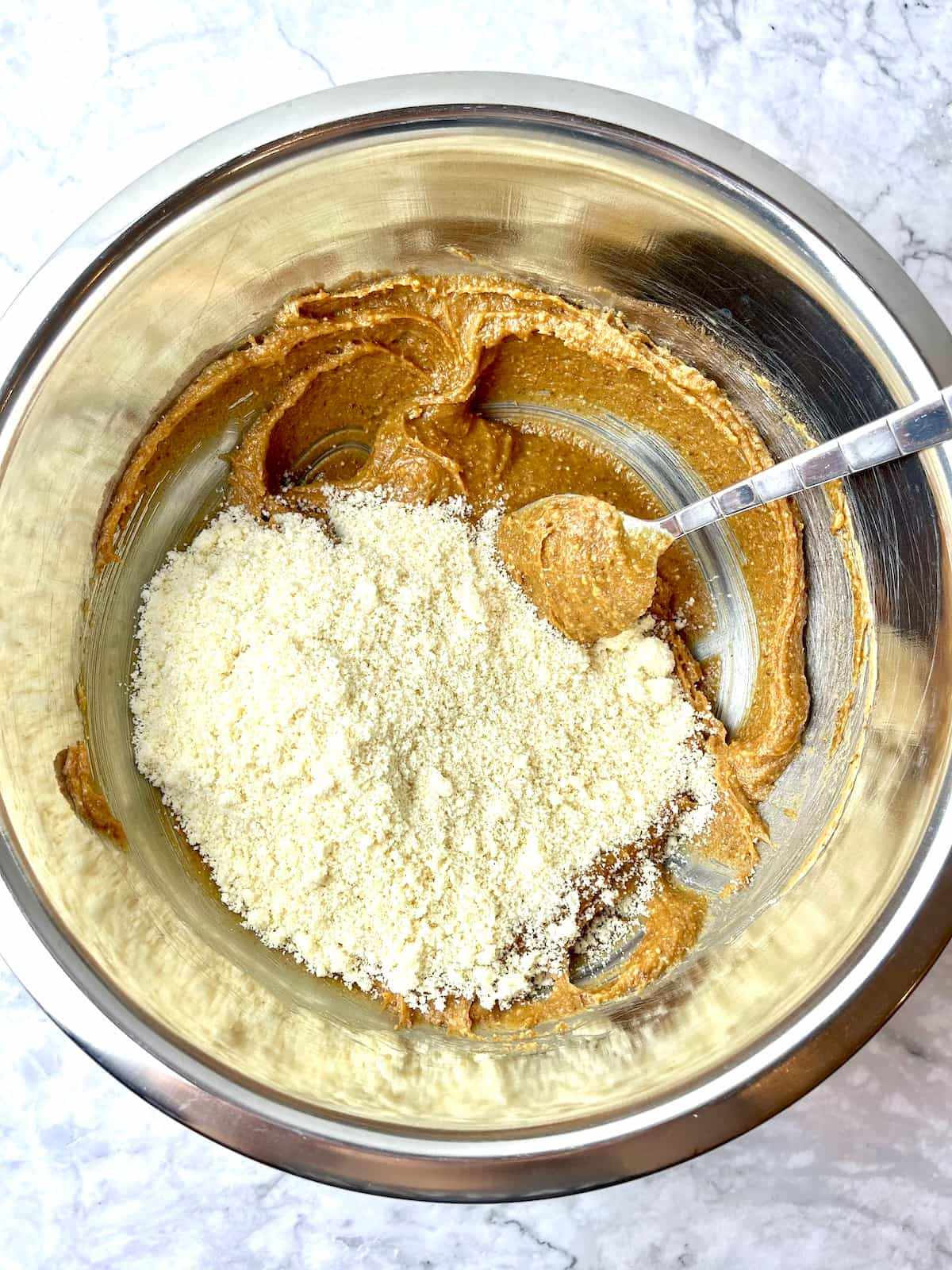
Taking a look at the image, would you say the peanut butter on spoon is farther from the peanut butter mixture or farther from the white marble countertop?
the white marble countertop

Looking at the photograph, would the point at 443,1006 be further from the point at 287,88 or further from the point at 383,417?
the point at 287,88

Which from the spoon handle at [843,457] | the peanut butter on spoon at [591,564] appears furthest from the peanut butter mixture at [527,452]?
the spoon handle at [843,457]

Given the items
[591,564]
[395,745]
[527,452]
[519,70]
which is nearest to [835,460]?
[591,564]

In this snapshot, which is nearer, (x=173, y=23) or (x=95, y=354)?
(x=95, y=354)

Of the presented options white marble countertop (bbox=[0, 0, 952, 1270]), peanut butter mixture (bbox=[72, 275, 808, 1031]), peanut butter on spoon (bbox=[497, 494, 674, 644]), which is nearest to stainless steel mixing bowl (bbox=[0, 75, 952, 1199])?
peanut butter mixture (bbox=[72, 275, 808, 1031])

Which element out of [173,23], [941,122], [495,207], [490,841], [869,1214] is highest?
[173,23]

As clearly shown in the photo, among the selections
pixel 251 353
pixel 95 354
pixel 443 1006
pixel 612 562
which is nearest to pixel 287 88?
pixel 251 353
